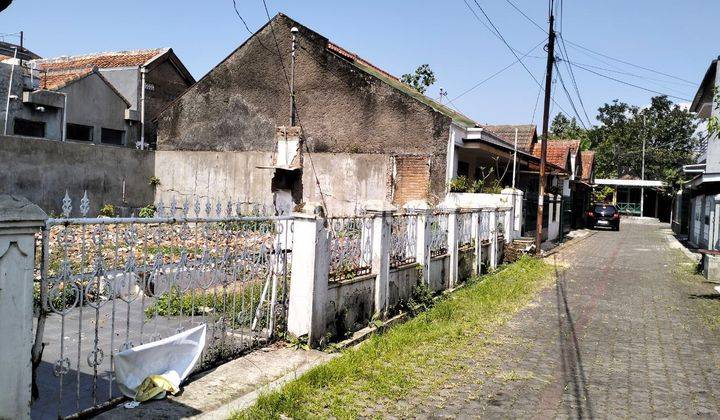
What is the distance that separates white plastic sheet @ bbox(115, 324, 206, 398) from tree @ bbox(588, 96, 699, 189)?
57.2m

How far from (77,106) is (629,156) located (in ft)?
172

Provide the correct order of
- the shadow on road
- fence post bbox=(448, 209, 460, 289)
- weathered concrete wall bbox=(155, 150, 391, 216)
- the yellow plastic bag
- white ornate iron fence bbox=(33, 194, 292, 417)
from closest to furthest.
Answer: white ornate iron fence bbox=(33, 194, 292, 417)
the yellow plastic bag
the shadow on road
fence post bbox=(448, 209, 460, 289)
weathered concrete wall bbox=(155, 150, 391, 216)

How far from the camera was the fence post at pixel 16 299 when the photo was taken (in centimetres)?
351

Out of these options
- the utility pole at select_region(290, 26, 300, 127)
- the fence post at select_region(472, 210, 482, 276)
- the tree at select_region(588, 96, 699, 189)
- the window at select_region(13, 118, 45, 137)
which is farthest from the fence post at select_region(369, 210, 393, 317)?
the tree at select_region(588, 96, 699, 189)

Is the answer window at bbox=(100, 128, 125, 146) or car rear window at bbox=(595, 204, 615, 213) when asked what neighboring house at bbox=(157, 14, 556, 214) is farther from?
car rear window at bbox=(595, 204, 615, 213)

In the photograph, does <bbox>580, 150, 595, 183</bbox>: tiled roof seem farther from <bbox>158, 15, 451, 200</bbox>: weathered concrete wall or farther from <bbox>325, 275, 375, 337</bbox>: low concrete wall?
<bbox>325, 275, 375, 337</bbox>: low concrete wall

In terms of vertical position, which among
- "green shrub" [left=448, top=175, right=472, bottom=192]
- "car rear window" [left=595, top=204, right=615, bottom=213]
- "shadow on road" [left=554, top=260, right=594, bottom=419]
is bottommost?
"shadow on road" [left=554, top=260, right=594, bottom=419]

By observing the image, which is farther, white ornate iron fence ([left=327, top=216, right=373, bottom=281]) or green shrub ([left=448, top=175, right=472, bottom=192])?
green shrub ([left=448, top=175, right=472, bottom=192])

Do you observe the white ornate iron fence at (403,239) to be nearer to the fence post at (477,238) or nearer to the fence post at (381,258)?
the fence post at (381,258)

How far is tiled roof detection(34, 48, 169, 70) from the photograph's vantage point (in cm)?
2755

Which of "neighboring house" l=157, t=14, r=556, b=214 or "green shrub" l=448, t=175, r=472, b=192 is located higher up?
"neighboring house" l=157, t=14, r=556, b=214

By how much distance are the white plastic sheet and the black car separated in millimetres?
31510

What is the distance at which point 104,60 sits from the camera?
93.2 ft

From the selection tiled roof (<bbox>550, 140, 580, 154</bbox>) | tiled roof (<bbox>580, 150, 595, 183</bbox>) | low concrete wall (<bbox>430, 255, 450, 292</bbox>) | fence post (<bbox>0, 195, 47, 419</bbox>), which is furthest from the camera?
tiled roof (<bbox>580, 150, 595, 183</bbox>)
